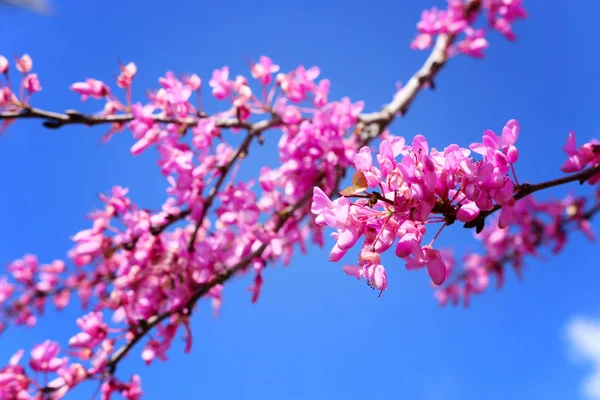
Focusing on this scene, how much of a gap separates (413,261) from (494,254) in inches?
202

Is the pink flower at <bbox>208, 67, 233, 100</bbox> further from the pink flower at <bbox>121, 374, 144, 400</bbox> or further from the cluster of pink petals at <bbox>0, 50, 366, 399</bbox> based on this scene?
the pink flower at <bbox>121, 374, 144, 400</bbox>

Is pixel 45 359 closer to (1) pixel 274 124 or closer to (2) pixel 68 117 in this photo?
(2) pixel 68 117

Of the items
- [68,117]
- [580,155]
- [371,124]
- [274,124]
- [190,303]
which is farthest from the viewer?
[371,124]

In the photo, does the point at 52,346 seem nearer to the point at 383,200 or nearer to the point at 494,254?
the point at 383,200

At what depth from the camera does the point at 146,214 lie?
2.29 m

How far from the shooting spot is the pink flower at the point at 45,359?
2195 millimetres

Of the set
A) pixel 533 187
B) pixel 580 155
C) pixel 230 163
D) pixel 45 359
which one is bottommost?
pixel 533 187

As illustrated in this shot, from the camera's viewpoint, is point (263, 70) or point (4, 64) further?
point (263, 70)

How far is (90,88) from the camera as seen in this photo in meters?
2.18

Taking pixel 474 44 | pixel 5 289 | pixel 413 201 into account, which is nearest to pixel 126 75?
pixel 413 201

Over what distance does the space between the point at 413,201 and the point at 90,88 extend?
1.81 m

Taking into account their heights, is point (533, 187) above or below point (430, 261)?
above

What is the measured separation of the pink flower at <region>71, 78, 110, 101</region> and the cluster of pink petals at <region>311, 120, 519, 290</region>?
1605 mm

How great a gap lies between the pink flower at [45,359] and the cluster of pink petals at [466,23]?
9.84 feet
